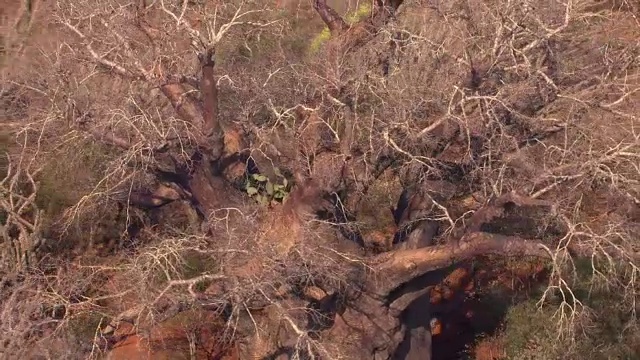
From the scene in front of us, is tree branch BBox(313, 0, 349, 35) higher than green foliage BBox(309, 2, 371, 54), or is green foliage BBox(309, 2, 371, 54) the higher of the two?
tree branch BBox(313, 0, 349, 35)

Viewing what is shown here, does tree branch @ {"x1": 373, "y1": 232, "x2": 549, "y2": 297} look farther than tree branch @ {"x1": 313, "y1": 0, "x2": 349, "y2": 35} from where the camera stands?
No

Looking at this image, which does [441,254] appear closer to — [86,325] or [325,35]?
[86,325]

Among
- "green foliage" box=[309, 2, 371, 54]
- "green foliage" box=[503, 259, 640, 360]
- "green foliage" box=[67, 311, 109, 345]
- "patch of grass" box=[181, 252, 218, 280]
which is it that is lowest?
"green foliage" box=[503, 259, 640, 360]

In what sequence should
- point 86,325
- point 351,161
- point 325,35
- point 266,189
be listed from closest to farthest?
point 351,161
point 266,189
point 86,325
point 325,35

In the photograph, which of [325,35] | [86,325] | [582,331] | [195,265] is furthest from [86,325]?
[325,35]

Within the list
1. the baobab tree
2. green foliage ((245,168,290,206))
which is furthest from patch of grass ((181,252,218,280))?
green foliage ((245,168,290,206))

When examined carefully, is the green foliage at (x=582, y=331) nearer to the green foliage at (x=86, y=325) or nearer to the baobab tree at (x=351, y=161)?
A: the baobab tree at (x=351, y=161)

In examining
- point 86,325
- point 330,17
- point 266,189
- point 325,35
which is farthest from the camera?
point 325,35

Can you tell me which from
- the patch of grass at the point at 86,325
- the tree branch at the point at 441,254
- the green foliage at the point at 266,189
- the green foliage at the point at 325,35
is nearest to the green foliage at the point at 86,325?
the patch of grass at the point at 86,325

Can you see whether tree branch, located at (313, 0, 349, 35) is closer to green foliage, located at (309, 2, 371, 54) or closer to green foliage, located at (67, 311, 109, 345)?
green foliage, located at (309, 2, 371, 54)

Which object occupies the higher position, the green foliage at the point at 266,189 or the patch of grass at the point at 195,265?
the green foliage at the point at 266,189
